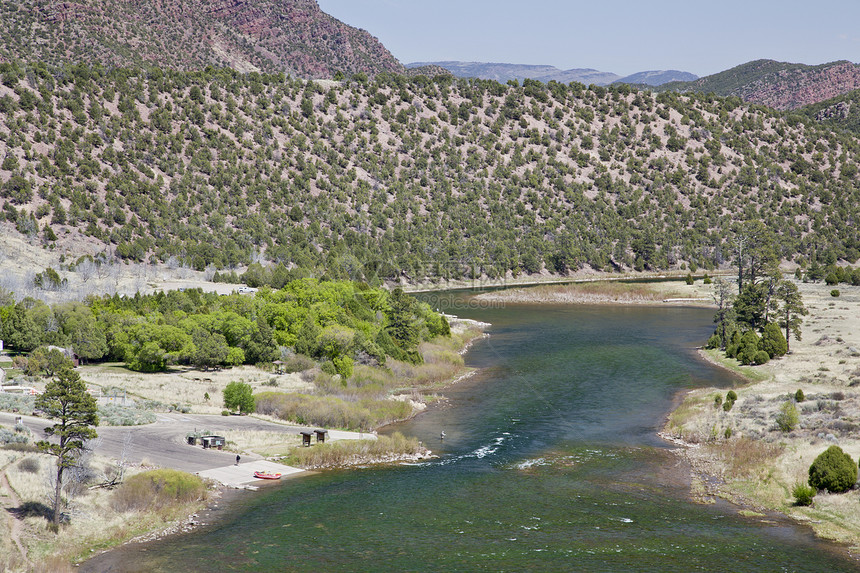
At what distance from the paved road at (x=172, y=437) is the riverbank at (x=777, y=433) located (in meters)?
24.5

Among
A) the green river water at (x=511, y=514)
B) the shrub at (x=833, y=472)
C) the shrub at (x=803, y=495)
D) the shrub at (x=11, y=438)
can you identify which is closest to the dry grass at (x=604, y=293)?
the green river water at (x=511, y=514)

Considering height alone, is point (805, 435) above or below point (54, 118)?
below

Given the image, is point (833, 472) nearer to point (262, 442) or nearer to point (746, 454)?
point (746, 454)

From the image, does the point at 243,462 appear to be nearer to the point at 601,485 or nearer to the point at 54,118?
the point at 601,485

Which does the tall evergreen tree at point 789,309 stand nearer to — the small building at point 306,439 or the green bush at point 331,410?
the green bush at point 331,410

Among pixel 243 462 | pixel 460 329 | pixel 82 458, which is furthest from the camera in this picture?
pixel 460 329

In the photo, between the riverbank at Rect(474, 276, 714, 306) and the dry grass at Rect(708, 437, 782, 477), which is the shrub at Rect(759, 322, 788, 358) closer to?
the dry grass at Rect(708, 437, 782, 477)

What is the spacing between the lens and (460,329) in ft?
367

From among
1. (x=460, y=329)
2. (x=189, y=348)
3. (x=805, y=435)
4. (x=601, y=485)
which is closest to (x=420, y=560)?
(x=601, y=485)

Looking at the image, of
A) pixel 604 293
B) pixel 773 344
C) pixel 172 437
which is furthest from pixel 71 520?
pixel 604 293

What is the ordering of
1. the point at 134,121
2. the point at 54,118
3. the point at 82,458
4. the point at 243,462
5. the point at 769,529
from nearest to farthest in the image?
the point at 769,529 < the point at 82,458 < the point at 243,462 < the point at 54,118 < the point at 134,121

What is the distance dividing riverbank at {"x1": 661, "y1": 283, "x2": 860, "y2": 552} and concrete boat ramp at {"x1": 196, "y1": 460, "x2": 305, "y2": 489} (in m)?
25.6

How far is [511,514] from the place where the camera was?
44.4 meters

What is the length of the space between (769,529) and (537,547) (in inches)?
495
